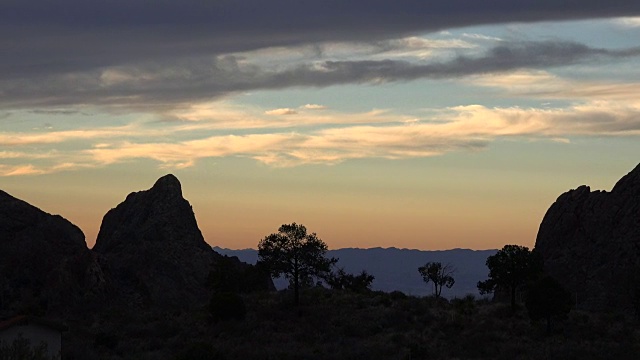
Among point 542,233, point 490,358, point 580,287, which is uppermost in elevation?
point 542,233

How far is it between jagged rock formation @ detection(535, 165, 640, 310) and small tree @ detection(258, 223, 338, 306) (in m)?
40.7

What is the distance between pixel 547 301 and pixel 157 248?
4074 inches

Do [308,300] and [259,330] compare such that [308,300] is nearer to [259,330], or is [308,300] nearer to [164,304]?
[259,330]

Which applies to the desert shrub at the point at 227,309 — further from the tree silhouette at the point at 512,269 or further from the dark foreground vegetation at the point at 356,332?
the tree silhouette at the point at 512,269

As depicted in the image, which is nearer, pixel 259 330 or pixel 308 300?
pixel 259 330

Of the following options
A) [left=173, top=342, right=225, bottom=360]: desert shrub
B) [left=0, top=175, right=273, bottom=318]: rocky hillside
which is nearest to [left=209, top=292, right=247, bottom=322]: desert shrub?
[left=173, top=342, right=225, bottom=360]: desert shrub

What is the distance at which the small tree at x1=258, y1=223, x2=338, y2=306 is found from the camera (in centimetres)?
9419

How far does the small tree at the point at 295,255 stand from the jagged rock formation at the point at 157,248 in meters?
56.6

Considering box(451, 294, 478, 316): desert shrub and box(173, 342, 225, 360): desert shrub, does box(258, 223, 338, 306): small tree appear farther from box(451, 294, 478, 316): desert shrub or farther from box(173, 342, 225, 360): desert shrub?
box(173, 342, 225, 360): desert shrub

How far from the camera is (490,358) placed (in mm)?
71625

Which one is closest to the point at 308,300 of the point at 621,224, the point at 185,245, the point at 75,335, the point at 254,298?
the point at 254,298

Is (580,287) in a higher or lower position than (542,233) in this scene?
lower

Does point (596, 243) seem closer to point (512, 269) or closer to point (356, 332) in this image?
point (512, 269)

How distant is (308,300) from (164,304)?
196 feet
